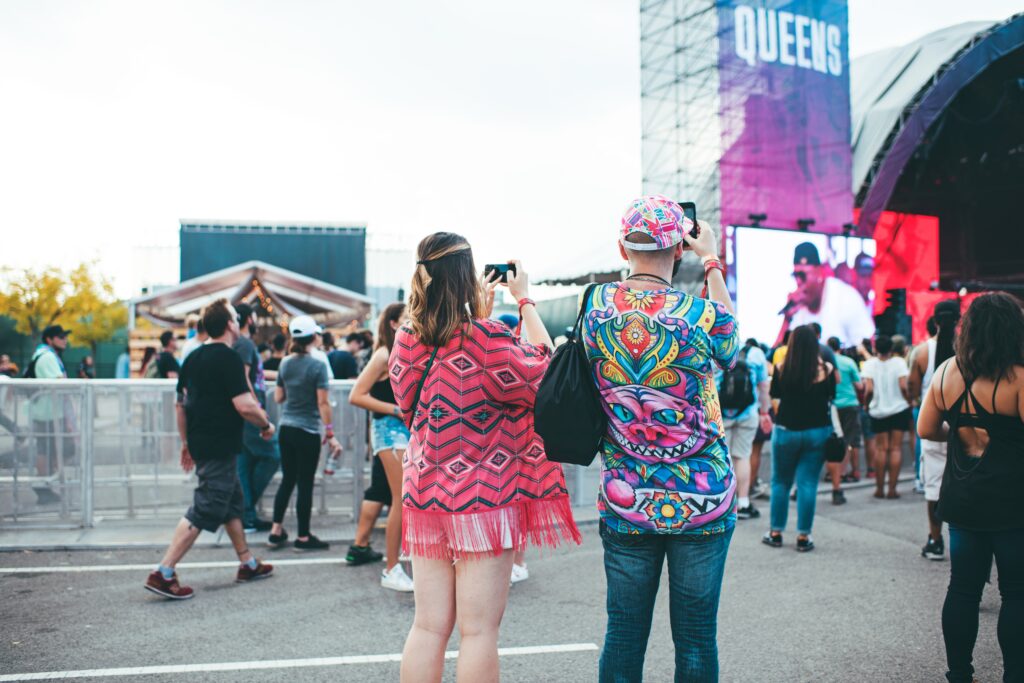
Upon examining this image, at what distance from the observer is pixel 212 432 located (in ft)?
17.3

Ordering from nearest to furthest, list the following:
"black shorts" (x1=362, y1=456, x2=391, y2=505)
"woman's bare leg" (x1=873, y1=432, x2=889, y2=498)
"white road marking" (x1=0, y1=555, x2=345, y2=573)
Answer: "black shorts" (x1=362, y1=456, x2=391, y2=505)
"white road marking" (x1=0, y1=555, x2=345, y2=573)
"woman's bare leg" (x1=873, y1=432, x2=889, y2=498)

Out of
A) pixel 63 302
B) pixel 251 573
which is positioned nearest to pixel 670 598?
pixel 251 573

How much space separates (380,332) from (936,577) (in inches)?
165

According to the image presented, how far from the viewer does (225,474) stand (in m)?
5.31

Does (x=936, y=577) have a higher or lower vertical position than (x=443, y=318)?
lower

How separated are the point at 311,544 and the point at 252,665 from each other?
269cm

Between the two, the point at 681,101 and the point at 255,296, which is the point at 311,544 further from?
the point at 681,101

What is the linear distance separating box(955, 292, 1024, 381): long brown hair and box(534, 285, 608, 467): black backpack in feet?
6.20

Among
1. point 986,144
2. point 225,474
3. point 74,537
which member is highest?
point 986,144

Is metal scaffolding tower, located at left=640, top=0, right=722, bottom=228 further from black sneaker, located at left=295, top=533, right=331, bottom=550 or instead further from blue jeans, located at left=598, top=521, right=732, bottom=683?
blue jeans, located at left=598, top=521, right=732, bottom=683

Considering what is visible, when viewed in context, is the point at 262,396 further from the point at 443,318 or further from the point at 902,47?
the point at 902,47

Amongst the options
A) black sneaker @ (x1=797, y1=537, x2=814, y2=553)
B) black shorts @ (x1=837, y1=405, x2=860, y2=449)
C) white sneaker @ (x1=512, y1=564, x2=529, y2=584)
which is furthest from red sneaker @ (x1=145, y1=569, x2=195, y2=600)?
black shorts @ (x1=837, y1=405, x2=860, y2=449)


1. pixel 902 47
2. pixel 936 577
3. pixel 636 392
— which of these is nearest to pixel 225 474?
pixel 636 392

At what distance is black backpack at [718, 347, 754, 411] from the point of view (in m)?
7.73
